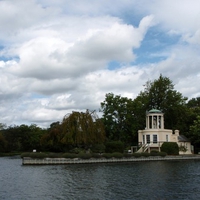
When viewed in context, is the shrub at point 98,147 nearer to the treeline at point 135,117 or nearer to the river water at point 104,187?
the treeline at point 135,117

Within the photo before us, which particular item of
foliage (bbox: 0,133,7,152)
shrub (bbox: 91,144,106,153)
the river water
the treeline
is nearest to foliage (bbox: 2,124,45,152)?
foliage (bbox: 0,133,7,152)

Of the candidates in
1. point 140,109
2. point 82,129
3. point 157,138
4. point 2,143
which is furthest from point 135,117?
point 2,143

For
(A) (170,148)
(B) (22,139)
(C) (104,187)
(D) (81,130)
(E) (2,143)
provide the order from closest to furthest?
(C) (104,187) → (D) (81,130) → (A) (170,148) → (E) (2,143) → (B) (22,139)

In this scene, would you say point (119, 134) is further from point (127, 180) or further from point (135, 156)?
point (127, 180)

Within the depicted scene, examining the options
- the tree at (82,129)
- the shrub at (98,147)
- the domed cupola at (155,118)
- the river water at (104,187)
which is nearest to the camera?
the river water at (104,187)

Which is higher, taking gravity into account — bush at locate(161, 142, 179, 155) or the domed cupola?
the domed cupola

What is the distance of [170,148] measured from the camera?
60.2 m

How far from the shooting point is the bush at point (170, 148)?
6010cm

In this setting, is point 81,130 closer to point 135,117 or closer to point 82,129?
point 82,129

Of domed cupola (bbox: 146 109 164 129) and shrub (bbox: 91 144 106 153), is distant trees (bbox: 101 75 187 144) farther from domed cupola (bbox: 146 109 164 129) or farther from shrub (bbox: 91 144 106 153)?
shrub (bbox: 91 144 106 153)

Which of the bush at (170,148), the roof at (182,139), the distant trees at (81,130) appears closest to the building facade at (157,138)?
the roof at (182,139)

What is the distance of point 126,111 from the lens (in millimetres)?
70000

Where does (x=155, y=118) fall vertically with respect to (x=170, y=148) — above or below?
above

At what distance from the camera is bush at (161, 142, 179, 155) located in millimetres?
60100
